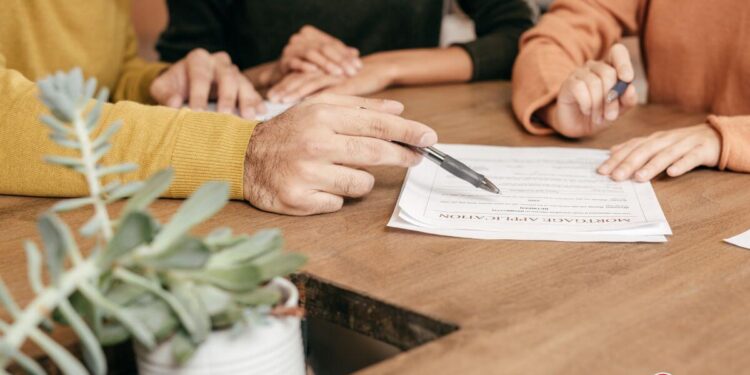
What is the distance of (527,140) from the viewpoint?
4.03 feet

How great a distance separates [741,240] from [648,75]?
2.75ft

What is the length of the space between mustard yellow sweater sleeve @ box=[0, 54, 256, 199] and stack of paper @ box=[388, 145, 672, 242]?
0.73 feet

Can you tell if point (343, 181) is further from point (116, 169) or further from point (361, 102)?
point (116, 169)

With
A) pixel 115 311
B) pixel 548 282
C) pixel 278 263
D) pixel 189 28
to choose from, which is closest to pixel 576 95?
pixel 548 282

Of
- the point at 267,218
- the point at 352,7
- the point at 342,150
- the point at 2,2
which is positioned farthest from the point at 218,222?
the point at 352,7

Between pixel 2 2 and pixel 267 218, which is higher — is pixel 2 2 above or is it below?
above

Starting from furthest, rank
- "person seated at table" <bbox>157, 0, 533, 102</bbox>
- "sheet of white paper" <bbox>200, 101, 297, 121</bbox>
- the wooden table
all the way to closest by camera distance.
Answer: "person seated at table" <bbox>157, 0, 533, 102</bbox>, "sheet of white paper" <bbox>200, 101, 297, 121</bbox>, the wooden table

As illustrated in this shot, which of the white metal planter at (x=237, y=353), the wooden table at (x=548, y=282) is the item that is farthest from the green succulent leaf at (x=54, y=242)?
the wooden table at (x=548, y=282)

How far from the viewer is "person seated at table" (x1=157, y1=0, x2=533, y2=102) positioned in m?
1.57

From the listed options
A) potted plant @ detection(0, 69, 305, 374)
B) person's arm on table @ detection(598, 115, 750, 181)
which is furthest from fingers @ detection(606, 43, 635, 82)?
potted plant @ detection(0, 69, 305, 374)

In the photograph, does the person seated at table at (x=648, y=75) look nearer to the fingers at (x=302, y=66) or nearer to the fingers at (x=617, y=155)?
the fingers at (x=617, y=155)

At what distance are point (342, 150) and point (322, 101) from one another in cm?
10

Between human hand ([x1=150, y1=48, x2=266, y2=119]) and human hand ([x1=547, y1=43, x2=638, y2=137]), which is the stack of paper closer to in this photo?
human hand ([x1=547, y1=43, x2=638, y2=137])

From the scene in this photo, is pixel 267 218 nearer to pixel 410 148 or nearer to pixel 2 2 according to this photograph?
pixel 410 148
